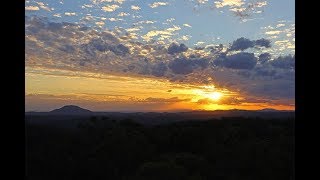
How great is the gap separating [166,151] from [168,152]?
29cm

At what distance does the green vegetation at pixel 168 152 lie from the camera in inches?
524

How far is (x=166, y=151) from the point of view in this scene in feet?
51.0

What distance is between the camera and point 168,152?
15258mm

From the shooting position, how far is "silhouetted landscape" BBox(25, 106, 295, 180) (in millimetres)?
13344

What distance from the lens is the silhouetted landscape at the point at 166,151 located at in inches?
525

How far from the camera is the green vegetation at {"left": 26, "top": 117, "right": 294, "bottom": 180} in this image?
43.7 feet
